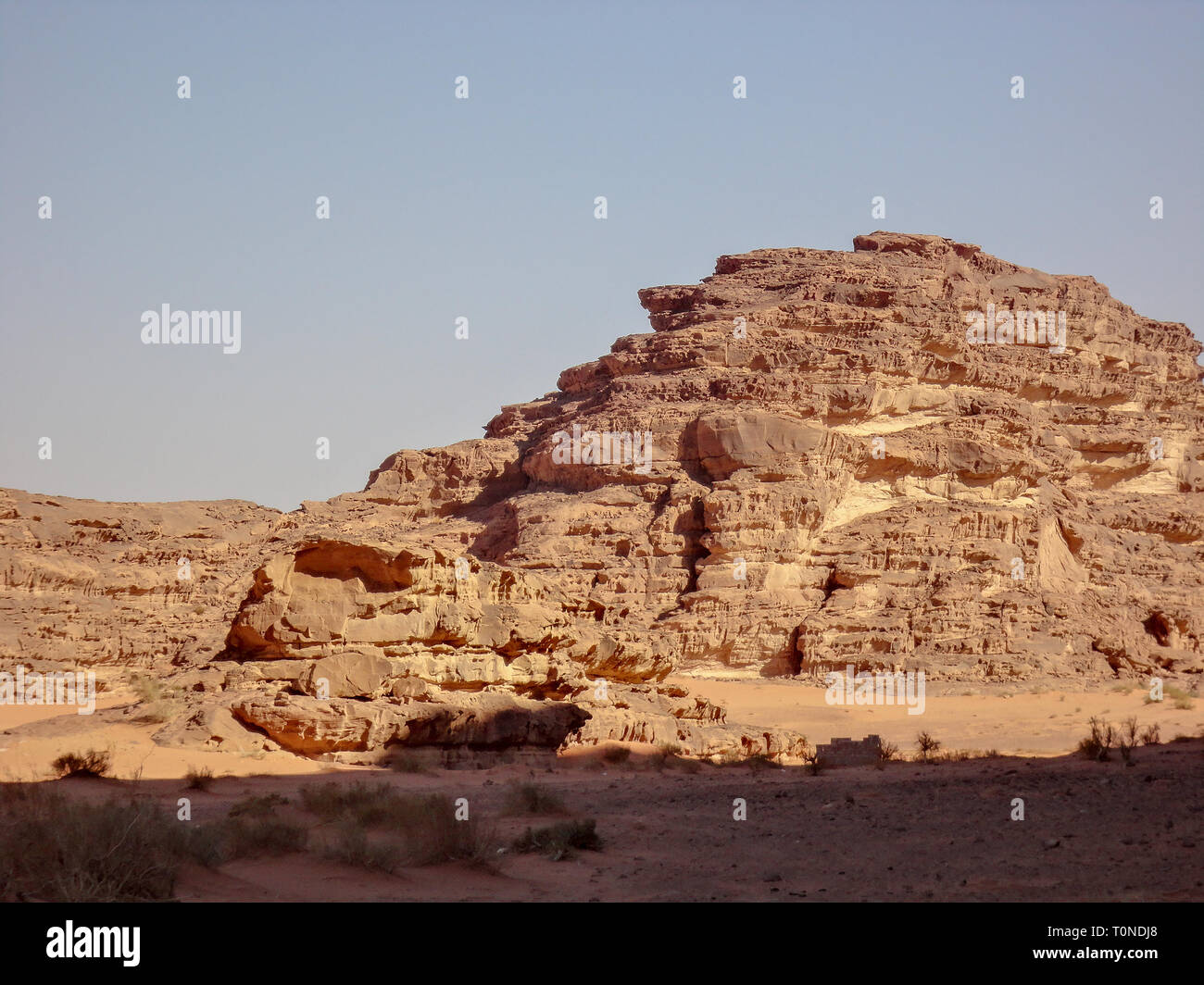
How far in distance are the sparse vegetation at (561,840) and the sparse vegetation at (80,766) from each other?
18.8 ft

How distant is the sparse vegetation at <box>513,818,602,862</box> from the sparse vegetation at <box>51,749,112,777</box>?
572 cm

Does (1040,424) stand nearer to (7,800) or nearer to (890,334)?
(890,334)

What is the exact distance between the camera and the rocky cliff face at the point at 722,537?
18672 millimetres

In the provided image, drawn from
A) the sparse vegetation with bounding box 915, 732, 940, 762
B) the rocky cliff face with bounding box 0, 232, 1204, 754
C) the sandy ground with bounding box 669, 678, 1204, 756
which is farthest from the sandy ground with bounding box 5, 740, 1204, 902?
the sandy ground with bounding box 669, 678, 1204, 756

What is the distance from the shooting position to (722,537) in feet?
138

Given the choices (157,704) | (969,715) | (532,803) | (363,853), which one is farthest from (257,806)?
(969,715)

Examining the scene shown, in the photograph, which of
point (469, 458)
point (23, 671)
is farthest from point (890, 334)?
point (23, 671)

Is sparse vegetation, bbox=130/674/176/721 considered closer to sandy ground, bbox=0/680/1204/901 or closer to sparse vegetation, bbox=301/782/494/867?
sandy ground, bbox=0/680/1204/901

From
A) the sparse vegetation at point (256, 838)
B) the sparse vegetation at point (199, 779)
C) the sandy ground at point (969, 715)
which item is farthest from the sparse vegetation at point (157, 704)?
the sandy ground at point (969, 715)

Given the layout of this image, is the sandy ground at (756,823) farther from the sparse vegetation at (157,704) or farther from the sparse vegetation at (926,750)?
the sparse vegetation at (926,750)

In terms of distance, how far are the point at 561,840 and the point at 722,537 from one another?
103 feet

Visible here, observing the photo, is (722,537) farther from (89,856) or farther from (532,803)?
(89,856)

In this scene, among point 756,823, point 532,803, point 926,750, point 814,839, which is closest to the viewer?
point 814,839

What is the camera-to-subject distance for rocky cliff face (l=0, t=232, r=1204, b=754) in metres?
18.7
